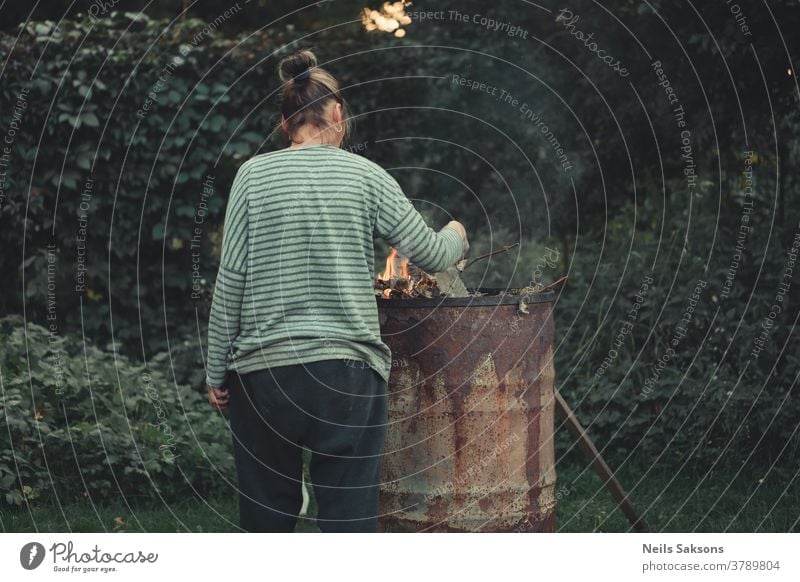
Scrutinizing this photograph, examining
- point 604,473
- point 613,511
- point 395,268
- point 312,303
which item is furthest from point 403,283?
point 613,511

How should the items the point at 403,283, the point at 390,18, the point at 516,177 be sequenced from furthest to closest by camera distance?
1. the point at 390,18
2. the point at 516,177
3. the point at 403,283

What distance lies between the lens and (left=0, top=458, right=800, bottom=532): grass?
498cm

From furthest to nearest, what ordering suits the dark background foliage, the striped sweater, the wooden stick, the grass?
the dark background foliage < the grass < the wooden stick < the striped sweater

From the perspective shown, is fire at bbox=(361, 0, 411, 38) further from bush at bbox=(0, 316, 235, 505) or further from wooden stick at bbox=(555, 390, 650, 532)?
wooden stick at bbox=(555, 390, 650, 532)

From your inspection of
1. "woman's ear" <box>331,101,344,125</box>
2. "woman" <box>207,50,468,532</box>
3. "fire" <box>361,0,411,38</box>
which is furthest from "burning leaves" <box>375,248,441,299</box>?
"fire" <box>361,0,411,38</box>

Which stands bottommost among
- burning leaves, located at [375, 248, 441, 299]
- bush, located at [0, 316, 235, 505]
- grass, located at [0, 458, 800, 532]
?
grass, located at [0, 458, 800, 532]

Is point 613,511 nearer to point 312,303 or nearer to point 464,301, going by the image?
point 464,301

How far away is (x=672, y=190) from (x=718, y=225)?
734mm

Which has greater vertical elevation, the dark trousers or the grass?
the dark trousers

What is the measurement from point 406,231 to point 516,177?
Answer: 4.78 meters

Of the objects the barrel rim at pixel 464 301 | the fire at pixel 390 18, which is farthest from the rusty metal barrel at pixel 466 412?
the fire at pixel 390 18

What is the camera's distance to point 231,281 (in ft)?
11.5

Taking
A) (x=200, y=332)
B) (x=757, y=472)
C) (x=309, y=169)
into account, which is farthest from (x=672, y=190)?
(x=309, y=169)

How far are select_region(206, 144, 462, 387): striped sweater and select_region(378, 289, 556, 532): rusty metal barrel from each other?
0.42 m
